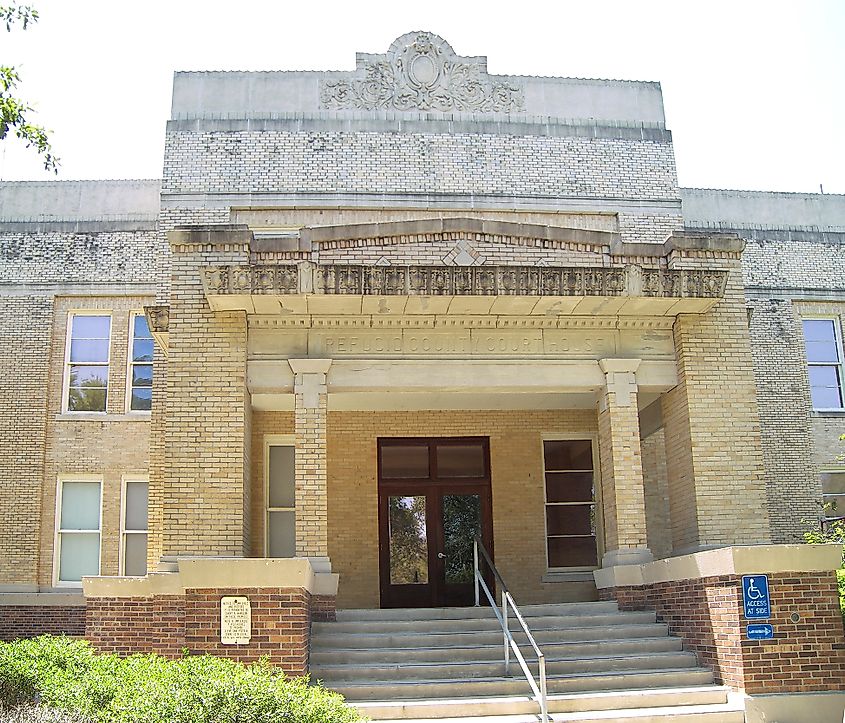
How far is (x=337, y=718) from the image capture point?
28.0 feet

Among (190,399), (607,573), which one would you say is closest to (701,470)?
(607,573)

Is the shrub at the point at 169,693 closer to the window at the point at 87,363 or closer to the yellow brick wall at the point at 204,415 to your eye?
the yellow brick wall at the point at 204,415

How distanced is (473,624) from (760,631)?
12.5ft

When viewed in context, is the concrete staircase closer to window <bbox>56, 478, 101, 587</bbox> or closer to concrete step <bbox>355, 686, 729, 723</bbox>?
concrete step <bbox>355, 686, 729, 723</bbox>

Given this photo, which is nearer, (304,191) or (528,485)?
(528,485)

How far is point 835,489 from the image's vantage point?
22.4 metres

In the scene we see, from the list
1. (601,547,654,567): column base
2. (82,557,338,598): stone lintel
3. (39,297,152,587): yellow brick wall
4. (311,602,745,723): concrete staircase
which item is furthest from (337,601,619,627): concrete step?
(39,297,152,587): yellow brick wall

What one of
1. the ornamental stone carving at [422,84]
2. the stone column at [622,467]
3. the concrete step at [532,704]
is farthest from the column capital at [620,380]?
the ornamental stone carving at [422,84]

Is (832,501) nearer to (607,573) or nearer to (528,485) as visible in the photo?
(528,485)

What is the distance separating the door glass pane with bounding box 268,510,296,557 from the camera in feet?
57.1

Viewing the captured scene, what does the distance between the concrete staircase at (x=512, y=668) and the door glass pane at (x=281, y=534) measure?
3.87 m

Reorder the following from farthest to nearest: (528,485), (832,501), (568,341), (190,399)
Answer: (832,501), (528,485), (568,341), (190,399)

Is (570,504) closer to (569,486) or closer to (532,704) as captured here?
(569,486)

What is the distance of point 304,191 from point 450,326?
596 cm
